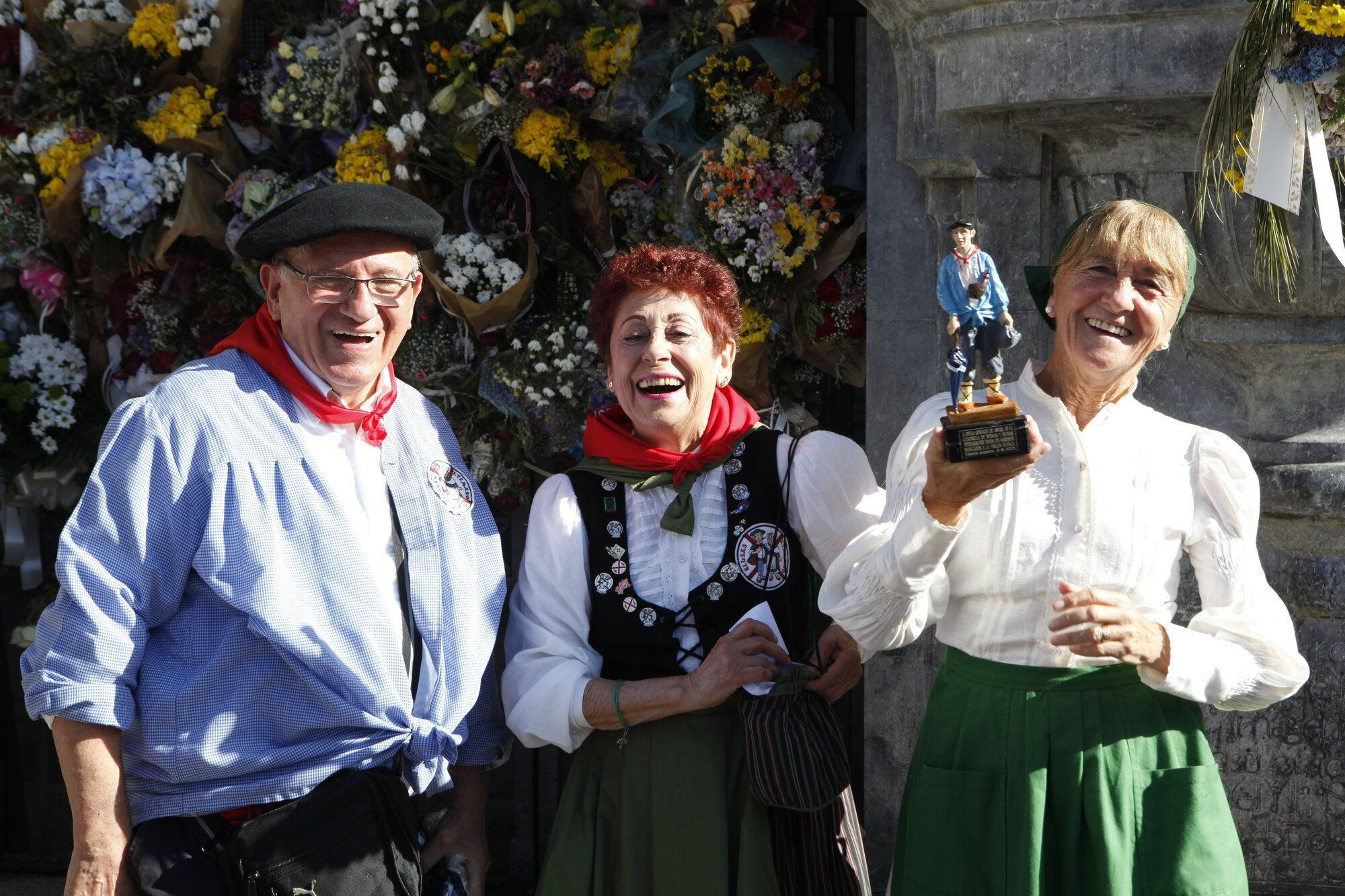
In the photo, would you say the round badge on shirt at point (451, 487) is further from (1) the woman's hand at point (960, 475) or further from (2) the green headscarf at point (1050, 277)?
(2) the green headscarf at point (1050, 277)

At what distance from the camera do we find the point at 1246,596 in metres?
2.46

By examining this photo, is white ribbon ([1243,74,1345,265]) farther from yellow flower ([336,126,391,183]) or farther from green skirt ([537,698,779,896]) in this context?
yellow flower ([336,126,391,183])

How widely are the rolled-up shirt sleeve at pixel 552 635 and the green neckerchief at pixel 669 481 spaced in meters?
0.08

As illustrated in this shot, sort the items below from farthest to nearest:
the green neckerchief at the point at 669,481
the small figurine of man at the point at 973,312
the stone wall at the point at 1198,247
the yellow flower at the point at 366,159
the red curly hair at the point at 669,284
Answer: the yellow flower at the point at 366,159
the stone wall at the point at 1198,247
the red curly hair at the point at 669,284
the green neckerchief at the point at 669,481
the small figurine of man at the point at 973,312

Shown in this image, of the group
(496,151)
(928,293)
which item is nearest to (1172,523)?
(928,293)

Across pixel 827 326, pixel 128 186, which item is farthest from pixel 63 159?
pixel 827 326

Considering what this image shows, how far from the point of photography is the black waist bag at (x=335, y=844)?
2.43 meters

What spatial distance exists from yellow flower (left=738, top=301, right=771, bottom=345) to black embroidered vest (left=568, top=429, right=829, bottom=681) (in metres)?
1.15

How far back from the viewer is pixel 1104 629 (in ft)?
7.48

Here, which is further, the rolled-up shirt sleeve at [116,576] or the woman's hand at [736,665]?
the woman's hand at [736,665]

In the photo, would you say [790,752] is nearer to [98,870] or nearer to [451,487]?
[451,487]

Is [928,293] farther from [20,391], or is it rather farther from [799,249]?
[20,391]

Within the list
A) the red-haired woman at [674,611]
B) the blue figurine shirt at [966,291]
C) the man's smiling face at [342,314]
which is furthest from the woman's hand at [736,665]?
the man's smiling face at [342,314]

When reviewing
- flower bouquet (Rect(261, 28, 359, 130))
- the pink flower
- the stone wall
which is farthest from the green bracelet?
the pink flower
